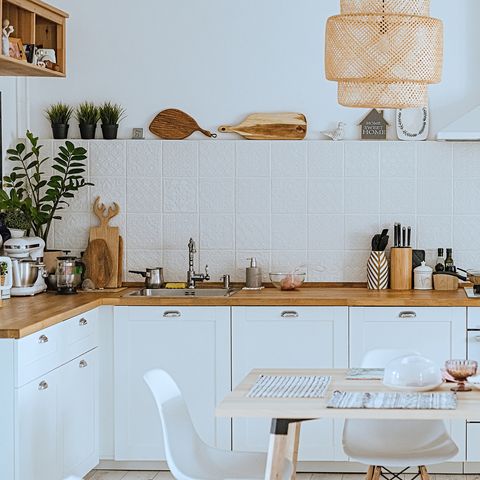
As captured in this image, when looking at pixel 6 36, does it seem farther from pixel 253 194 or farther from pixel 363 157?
pixel 363 157

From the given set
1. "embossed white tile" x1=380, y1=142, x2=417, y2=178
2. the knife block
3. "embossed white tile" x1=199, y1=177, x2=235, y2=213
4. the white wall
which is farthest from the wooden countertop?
the white wall

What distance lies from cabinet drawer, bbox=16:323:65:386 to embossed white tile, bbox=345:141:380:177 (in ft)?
6.59

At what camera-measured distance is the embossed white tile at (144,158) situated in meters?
5.84

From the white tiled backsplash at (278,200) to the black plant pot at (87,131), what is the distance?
4cm

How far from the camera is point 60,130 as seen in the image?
5.85m

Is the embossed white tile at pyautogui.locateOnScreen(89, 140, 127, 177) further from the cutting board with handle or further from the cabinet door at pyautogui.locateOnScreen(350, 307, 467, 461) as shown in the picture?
the cabinet door at pyautogui.locateOnScreen(350, 307, 467, 461)

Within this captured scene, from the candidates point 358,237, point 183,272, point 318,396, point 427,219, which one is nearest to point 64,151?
point 183,272

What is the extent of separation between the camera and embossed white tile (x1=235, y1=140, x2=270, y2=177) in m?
5.80

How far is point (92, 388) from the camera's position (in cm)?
517

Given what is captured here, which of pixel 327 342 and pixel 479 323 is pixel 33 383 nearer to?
pixel 327 342

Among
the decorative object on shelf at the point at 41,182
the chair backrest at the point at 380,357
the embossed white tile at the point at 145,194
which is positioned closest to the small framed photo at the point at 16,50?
the decorative object on shelf at the point at 41,182

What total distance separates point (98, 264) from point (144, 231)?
1.08 ft

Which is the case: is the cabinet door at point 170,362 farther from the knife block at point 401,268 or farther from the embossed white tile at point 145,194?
the knife block at point 401,268

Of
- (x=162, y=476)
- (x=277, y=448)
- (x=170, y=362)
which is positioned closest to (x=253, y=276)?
(x=170, y=362)
